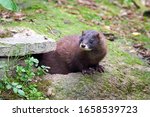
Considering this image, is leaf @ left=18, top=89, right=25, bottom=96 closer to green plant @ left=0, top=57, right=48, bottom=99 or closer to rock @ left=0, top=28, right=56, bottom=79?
green plant @ left=0, top=57, right=48, bottom=99

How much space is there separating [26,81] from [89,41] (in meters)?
1.06

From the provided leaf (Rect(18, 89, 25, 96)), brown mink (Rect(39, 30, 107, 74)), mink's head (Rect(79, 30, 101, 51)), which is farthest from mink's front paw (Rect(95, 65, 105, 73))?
leaf (Rect(18, 89, 25, 96))

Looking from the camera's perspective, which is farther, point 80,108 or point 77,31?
point 77,31

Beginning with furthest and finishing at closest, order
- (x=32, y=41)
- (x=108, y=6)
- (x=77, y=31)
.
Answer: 1. (x=108, y=6)
2. (x=77, y=31)
3. (x=32, y=41)

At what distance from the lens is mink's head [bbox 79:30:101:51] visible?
260 inches

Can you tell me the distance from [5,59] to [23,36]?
629 mm

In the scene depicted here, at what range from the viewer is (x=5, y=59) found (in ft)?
20.7

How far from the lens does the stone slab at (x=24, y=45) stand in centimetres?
630

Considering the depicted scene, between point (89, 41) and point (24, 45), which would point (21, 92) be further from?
point (89, 41)

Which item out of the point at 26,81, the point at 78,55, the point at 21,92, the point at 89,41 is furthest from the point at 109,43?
the point at 21,92

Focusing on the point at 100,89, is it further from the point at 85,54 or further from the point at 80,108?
the point at 80,108

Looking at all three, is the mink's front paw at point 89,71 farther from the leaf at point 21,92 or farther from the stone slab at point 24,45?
the leaf at point 21,92

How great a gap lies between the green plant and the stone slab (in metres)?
0.16

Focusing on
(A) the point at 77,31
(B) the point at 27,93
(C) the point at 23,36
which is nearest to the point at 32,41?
(C) the point at 23,36
